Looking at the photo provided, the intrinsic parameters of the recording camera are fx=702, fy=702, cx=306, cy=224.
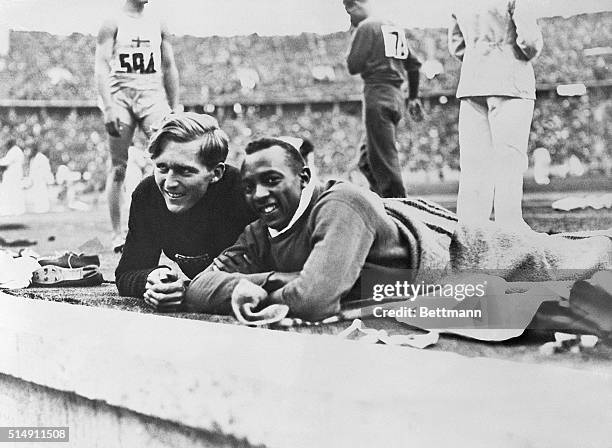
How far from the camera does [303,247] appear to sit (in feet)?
8.12

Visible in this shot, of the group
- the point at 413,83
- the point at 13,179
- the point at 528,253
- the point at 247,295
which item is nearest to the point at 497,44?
the point at 413,83

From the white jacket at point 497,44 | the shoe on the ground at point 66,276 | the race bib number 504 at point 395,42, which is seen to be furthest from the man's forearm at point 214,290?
the white jacket at point 497,44

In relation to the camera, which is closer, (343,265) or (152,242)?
(343,265)

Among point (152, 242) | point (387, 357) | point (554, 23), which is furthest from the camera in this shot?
point (152, 242)

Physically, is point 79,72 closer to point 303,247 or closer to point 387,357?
point 303,247

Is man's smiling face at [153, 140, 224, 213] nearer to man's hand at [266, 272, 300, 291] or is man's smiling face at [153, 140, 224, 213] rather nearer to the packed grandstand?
the packed grandstand

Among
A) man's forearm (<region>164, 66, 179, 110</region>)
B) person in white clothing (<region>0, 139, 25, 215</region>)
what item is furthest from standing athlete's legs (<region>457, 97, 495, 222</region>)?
person in white clothing (<region>0, 139, 25, 215</region>)

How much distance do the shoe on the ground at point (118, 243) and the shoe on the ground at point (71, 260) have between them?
0.34 ft

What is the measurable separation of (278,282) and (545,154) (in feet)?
3.29

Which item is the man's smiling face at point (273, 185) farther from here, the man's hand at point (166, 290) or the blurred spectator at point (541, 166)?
the blurred spectator at point (541, 166)

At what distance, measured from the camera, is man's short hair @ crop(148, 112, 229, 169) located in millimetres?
2619

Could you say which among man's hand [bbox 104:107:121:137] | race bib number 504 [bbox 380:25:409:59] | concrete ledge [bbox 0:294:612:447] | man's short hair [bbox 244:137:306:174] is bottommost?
concrete ledge [bbox 0:294:612:447]

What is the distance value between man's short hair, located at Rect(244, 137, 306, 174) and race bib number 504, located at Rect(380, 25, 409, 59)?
464 millimetres

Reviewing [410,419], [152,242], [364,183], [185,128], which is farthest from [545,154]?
[152,242]
